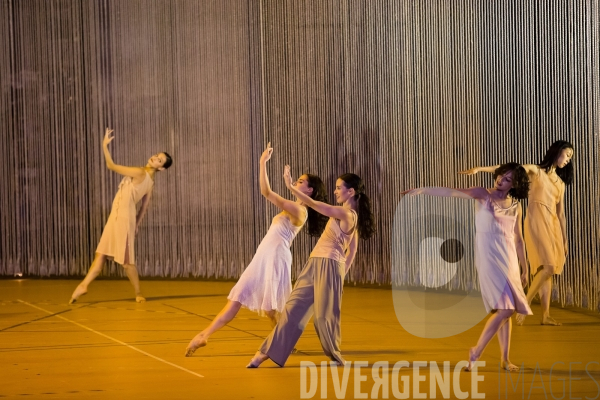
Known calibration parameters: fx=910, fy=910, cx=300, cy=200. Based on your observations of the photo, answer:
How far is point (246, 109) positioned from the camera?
12.3 metres

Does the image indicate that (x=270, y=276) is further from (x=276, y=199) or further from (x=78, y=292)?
(x=78, y=292)

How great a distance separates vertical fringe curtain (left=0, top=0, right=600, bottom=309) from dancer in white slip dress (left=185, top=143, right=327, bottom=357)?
347 centimetres

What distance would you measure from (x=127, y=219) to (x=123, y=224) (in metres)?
0.07

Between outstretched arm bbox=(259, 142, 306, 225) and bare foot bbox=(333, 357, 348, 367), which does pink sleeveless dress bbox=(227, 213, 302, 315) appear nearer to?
outstretched arm bbox=(259, 142, 306, 225)

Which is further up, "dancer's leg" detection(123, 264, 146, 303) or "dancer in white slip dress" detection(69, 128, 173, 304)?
"dancer in white slip dress" detection(69, 128, 173, 304)

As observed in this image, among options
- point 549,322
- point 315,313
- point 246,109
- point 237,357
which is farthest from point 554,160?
point 246,109

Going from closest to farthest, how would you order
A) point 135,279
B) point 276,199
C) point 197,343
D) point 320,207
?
point 320,207 < point 276,199 < point 197,343 < point 135,279

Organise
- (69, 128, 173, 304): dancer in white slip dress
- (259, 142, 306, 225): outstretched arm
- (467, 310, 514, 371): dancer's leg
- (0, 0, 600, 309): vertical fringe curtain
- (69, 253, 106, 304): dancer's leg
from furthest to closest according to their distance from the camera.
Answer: (69, 128, 173, 304): dancer in white slip dress → (0, 0, 600, 309): vertical fringe curtain → (69, 253, 106, 304): dancer's leg → (259, 142, 306, 225): outstretched arm → (467, 310, 514, 371): dancer's leg

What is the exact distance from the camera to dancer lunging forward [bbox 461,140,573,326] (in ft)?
25.7

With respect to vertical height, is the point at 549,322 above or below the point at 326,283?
below

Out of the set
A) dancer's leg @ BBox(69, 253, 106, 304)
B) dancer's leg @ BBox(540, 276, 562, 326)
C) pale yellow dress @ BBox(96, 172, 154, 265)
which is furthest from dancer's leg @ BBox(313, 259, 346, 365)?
pale yellow dress @ BBox(96, 172, 154, 265)

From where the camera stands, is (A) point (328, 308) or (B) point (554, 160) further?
(B) point (554, 160)

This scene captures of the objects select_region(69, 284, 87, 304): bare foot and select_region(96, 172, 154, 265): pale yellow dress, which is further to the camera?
select_region(96, 172, 154, 265): pale yellow dress

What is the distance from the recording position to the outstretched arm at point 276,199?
5.98 m
